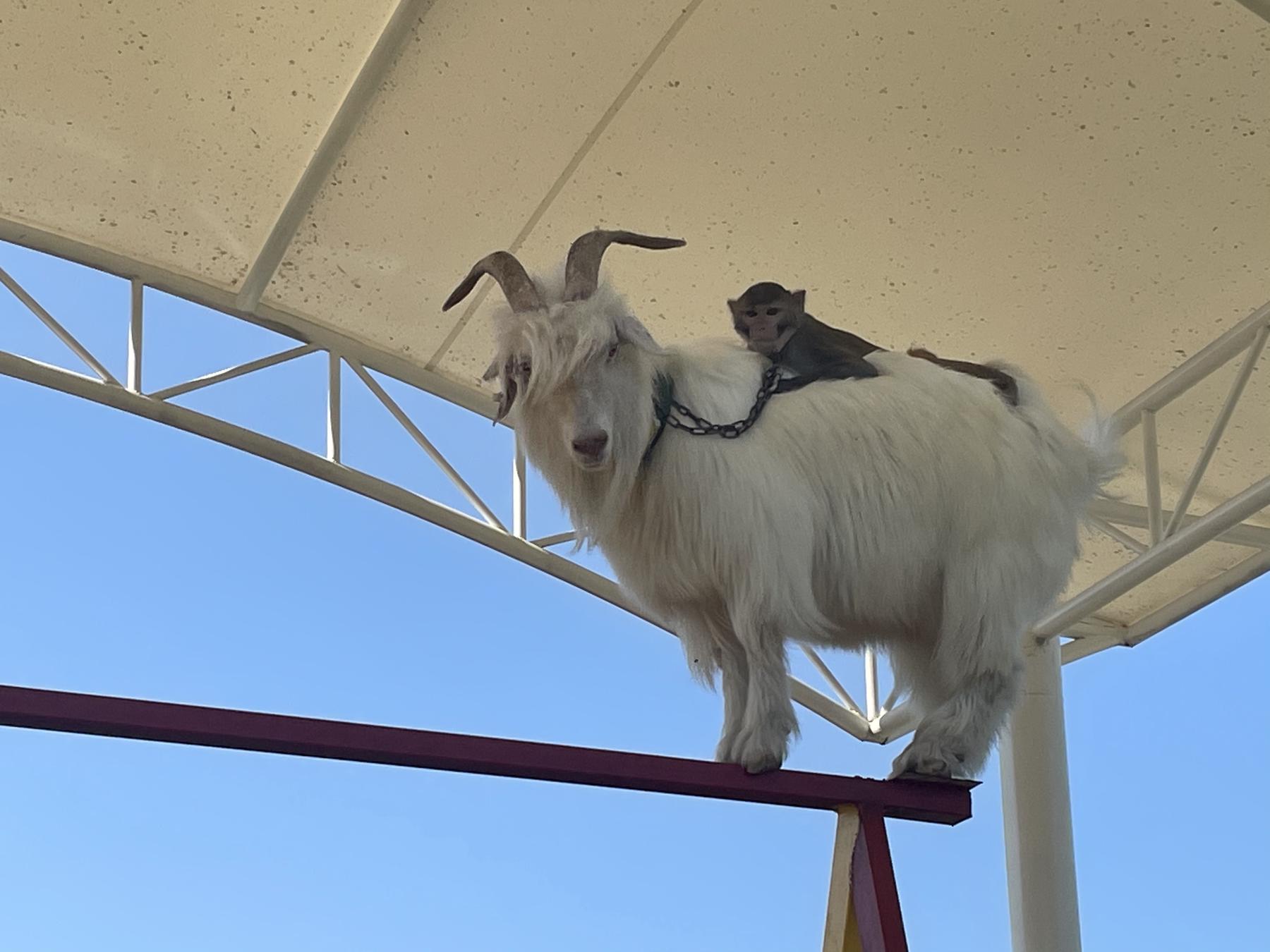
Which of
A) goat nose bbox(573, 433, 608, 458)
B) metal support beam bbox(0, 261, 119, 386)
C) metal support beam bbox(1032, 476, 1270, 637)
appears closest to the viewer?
goat nose bbox(573, 433, 608, 458)

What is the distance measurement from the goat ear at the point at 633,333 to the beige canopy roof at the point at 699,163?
237 cm

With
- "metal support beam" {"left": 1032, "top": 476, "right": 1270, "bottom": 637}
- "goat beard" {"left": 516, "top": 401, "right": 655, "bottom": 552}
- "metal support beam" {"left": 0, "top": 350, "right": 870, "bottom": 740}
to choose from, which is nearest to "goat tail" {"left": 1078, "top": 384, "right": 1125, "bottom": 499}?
"goat beard" {"left": 516, "top": 401, "right": 655, "bottom": 552}

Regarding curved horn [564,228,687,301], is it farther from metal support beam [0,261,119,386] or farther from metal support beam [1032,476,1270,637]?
metal support beam [0,261,119,386]

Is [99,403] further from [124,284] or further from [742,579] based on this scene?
[742,579]

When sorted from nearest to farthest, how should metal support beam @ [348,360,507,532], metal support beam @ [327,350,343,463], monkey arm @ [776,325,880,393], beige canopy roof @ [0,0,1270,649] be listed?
monkey arm @ [776,325,880,393], beige canopy roof @ [0,0,1270,649], metal support beam @ [327,350,343,463], metal support beam @ [348,360,507,532]

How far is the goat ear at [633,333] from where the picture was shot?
3184 mm

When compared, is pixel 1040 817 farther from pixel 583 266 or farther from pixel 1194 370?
pixel 583 266

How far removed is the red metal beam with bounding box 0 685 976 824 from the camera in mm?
2686

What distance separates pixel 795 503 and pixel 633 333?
46 cm

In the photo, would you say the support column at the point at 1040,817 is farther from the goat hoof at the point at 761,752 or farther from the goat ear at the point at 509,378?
the goat ear at the point at 509,378

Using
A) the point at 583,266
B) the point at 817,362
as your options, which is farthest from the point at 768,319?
the point at 583,266

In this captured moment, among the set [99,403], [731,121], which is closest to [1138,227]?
[731,121]

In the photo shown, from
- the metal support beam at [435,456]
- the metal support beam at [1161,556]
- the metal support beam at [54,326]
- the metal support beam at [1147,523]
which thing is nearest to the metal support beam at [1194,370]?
the metal support beam at [1147,523]

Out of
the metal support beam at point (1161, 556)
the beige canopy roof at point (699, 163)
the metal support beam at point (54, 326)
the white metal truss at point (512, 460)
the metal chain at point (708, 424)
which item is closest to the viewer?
the metal chain at point (708, 424)
